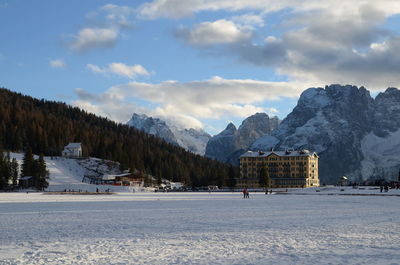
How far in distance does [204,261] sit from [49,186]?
4629 inches

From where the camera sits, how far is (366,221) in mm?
32188

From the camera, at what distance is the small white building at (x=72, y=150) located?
182000 mm

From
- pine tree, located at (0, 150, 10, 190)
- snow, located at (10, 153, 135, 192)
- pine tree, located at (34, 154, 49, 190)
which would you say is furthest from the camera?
snow, located at (10, 153, 135, 192)

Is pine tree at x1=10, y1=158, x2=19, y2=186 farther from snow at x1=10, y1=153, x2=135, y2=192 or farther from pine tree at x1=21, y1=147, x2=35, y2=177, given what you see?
snow at x1=10, y1=153, x2=135, y2=192

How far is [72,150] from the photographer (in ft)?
600

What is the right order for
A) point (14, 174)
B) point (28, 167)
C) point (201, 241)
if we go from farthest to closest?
point (28, 167)
point (14, 174)
point (201, 241)

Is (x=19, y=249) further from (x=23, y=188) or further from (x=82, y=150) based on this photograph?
(x=82, y=150)

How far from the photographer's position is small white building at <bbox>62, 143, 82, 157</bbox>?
18200cm

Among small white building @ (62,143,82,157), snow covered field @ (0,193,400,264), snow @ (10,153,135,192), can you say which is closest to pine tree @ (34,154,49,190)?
snow @ (10,153,135,192)

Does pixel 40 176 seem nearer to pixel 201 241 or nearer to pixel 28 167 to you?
pixel 28 167

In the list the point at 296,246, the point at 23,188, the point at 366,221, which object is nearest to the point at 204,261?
the point at 296,246

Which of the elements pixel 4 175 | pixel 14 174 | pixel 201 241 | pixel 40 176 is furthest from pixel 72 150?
pixel 201 241

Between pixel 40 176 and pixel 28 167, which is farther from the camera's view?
pixel 28 167

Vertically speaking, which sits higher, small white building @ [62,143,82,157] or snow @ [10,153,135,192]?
small white building @ [62,143,82,157]
